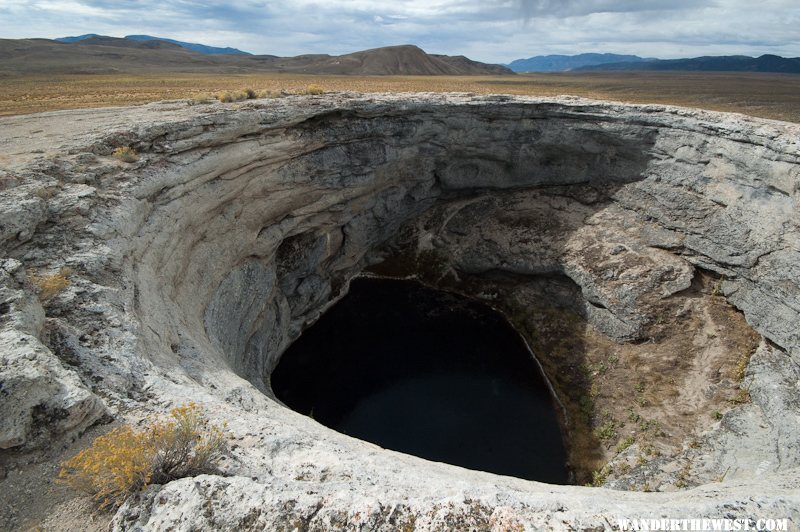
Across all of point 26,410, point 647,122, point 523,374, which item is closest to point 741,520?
point 26,410

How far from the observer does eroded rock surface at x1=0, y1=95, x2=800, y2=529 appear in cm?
688

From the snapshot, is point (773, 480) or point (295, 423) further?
point (773, 480)

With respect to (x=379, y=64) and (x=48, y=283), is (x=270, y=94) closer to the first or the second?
(x=48, y=283)

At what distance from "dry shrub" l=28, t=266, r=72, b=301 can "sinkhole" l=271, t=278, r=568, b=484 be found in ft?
44.5

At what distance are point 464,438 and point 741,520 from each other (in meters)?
14.8

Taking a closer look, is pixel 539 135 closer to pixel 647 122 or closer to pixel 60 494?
pixel 647 122

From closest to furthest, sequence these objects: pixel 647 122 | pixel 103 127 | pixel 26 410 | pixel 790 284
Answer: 1. pixel 26 410
2. pixel 103 127
3. pixel 790 284
4. pixel 647 122

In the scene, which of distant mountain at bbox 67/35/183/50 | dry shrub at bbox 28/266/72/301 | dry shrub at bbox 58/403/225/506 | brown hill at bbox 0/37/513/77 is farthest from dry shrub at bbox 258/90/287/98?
distant mountain at bbox 67/35/183/50

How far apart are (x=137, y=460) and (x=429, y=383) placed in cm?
1880

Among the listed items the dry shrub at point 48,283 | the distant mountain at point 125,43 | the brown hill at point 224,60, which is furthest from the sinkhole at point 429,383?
the distant mountain at point 125,43

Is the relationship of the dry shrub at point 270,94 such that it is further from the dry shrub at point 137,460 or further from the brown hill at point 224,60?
the brown hill at point 224,60

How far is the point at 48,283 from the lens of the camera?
9.69 meters

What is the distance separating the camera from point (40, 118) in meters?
21.0

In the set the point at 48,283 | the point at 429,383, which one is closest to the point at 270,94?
the point at 429,383
